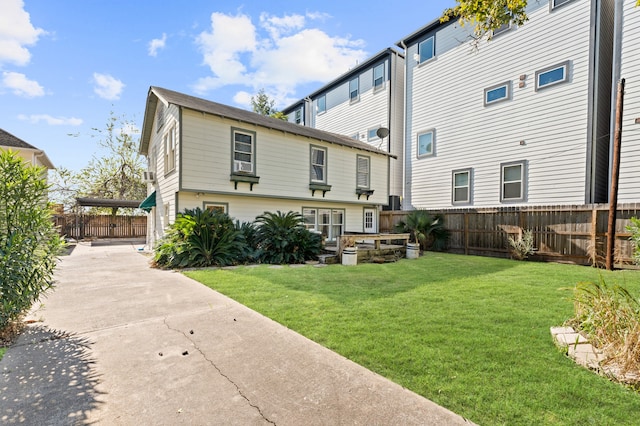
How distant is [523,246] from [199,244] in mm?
10825

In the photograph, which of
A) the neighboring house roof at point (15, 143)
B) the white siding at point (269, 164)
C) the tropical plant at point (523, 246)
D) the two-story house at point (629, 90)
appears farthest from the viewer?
the neighboring house roof at point (15, 143)

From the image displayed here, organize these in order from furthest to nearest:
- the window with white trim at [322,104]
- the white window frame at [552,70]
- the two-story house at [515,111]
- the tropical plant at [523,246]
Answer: the window with white trim at [322,104] < the white window frame at [552,70] < the two-story house at [515,111] < the tropical plant at [523,246]

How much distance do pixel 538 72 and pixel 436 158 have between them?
4997 mm

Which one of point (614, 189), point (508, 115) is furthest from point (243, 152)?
point (614, 189)

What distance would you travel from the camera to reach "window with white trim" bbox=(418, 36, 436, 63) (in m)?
14.8

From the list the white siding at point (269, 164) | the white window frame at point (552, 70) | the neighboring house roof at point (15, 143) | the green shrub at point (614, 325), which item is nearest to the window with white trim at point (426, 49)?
the white window frame at point (552, 70)

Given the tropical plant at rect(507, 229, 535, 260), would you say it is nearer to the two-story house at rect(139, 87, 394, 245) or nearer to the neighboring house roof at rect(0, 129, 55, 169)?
the two-story house at rect(139, 87, 394, 245)

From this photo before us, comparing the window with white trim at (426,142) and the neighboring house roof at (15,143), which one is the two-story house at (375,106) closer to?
the window with white trim at (426,142)

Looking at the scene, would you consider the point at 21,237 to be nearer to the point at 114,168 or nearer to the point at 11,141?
the point at 11,141

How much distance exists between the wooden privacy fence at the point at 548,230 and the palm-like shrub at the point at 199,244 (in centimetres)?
909

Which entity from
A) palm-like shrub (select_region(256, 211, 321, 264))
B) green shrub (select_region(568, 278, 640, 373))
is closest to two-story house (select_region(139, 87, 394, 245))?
palm-like shrub (select_region(256, 211, 321, 264))

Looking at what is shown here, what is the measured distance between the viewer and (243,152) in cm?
1110

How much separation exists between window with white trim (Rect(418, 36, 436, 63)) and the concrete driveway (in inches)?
612

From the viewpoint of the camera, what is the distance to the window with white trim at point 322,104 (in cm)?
2094
